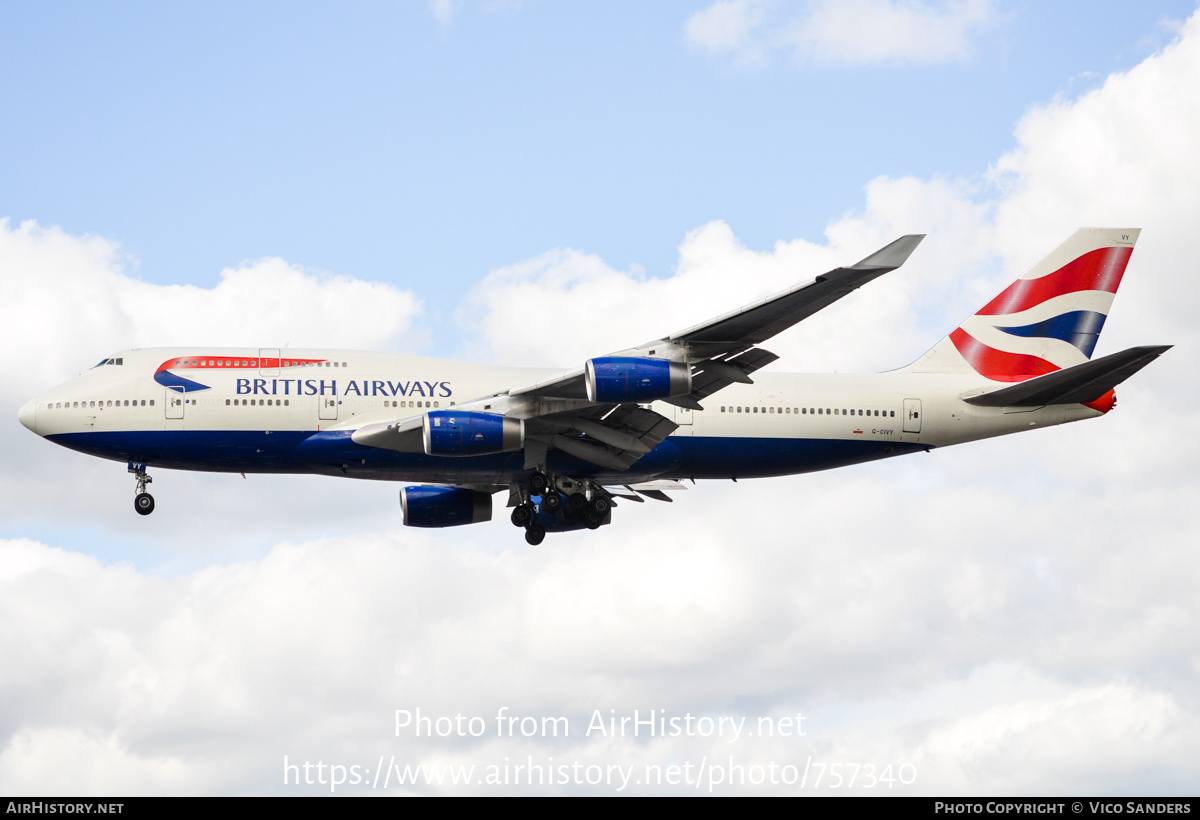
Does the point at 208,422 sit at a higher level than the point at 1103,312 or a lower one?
lower

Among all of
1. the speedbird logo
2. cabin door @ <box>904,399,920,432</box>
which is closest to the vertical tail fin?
cabin door @ <box>904,399,920,432</box>

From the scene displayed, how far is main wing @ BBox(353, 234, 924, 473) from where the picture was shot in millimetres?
30125

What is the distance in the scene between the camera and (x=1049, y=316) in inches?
1714

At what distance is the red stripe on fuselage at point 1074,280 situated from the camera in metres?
43.8

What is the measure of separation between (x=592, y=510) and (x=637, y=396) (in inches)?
330

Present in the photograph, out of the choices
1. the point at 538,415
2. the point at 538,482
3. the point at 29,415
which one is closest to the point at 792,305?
the point at 538,415

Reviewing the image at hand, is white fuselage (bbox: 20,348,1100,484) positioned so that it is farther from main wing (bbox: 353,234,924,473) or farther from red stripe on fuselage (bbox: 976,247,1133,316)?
red stripe on fuselage (bbox: 976,247,1133,316)

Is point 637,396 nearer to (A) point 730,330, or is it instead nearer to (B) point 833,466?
(A) point 730,330

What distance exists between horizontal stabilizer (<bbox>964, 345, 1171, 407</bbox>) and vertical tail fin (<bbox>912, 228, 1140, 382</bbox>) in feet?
8.41

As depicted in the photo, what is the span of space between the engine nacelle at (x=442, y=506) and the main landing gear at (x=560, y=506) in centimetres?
259

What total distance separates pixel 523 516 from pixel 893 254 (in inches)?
678

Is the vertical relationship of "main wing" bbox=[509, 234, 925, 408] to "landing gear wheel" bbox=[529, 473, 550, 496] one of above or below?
above

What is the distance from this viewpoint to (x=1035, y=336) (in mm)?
43312
